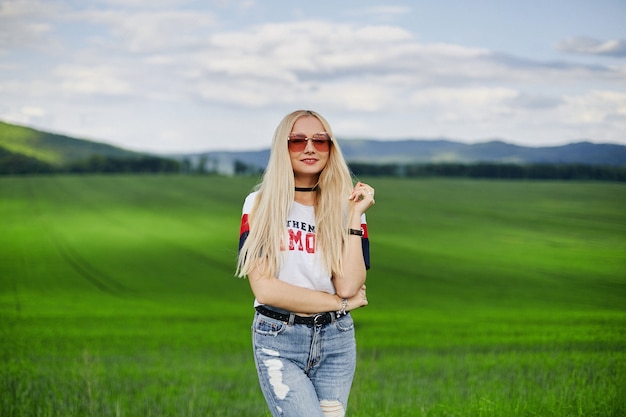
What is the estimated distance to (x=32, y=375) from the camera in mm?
10469

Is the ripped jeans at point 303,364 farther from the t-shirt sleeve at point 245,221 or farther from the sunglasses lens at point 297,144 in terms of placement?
the sunglasses lens at point 297,144

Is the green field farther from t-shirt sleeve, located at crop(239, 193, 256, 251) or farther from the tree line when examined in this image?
the tree line

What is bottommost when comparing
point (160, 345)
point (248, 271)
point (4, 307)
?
point (4, 307)

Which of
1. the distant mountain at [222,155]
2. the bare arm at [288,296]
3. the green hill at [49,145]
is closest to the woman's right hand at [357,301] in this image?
the bare arm at [288,296]

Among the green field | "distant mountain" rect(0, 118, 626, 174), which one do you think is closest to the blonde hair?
the green field

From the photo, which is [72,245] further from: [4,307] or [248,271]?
[248,271]

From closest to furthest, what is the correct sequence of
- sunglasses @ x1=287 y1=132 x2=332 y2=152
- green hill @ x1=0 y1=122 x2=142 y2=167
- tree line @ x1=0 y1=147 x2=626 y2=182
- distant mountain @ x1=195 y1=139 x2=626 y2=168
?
1. sunglasses @ x1=287 y1=132 x2=332 y2=152
2. distant mountain @ x1=195 y1=139 x2=626 y2=168
3. tree line @ x1=0 y1=147 x2=626 y2=182
4. green hill @ x1=0 y1=122 x2=142 y2=167

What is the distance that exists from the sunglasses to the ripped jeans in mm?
833

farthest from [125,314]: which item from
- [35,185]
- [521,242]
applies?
[35,185]

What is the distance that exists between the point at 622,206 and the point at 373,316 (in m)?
30.8

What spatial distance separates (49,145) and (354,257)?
124281 mm

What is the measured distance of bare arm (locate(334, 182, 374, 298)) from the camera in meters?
4.15

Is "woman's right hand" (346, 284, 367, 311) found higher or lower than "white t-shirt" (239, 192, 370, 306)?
lower

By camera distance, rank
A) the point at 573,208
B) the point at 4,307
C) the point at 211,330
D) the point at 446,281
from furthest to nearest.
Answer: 1. the point at 573,208
2. the point at 446,281
3. the point at 4,307
4. the point at 211,330
